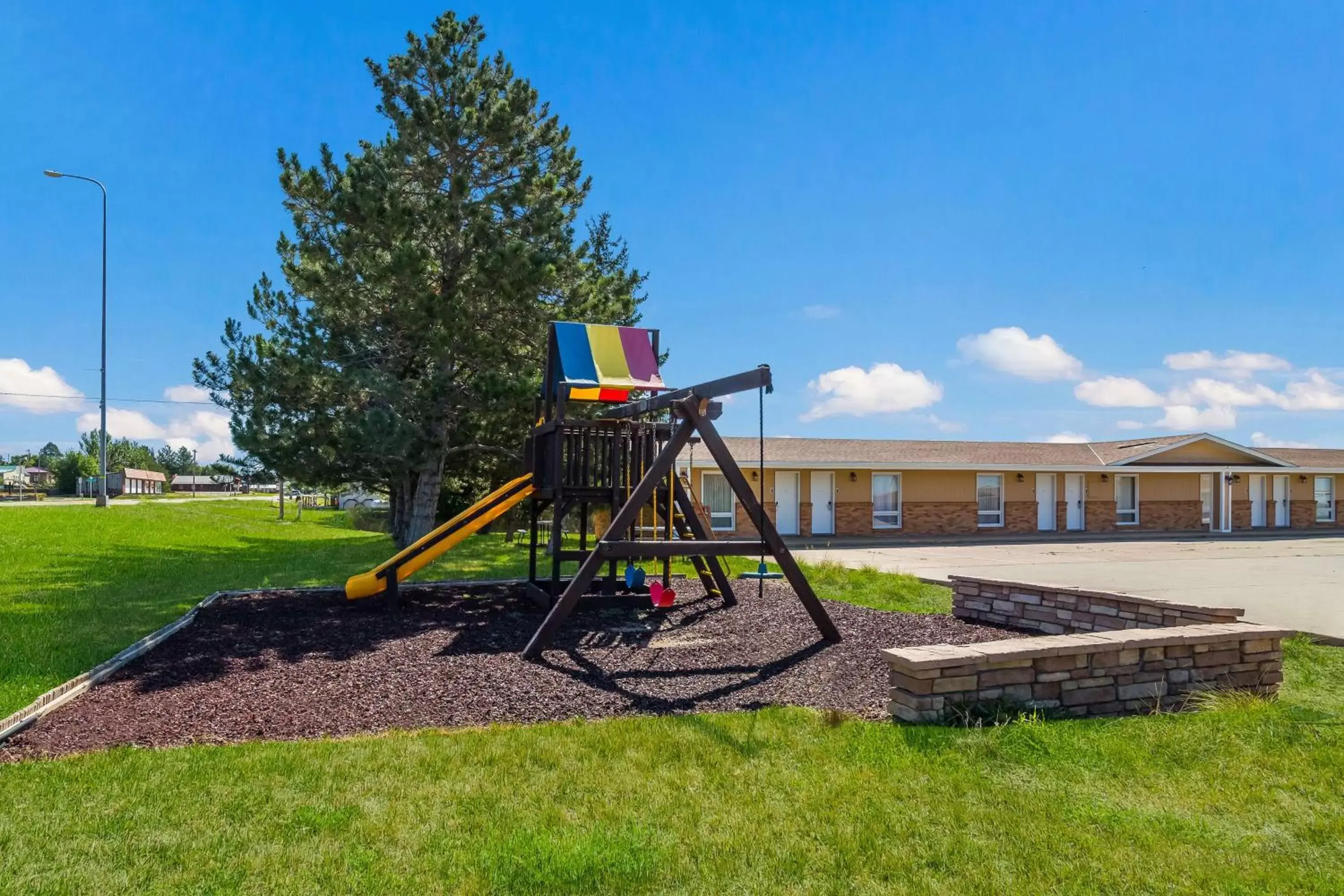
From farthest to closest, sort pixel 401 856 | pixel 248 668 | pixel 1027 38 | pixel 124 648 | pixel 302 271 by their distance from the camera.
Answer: pixel 302 271, pixel 1027 38, pixel 124 648, pixel 248 668, pixel 401 856

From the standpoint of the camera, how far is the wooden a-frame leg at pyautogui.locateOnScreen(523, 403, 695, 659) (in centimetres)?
645

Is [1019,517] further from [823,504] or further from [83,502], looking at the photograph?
[83,502]

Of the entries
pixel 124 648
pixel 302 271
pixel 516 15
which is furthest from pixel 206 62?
Answer: pixel 124 648

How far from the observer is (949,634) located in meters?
7.17

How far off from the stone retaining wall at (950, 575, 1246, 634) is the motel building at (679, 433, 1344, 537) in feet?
39.6

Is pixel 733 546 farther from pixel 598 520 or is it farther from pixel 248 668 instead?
pixel 598 520

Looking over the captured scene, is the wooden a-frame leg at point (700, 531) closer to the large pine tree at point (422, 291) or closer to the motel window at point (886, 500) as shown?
the large pine tree at point (422, 291)

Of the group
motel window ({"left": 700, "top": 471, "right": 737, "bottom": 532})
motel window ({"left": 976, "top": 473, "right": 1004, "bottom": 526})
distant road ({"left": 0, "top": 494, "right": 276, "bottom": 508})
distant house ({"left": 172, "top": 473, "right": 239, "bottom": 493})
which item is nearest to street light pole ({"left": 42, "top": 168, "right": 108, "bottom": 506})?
distant road ({"left": 0, "top": 494, "right": 276, "bottom": 508})

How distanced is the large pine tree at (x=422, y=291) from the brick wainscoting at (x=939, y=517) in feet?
37.5

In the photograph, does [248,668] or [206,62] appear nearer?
[248,668]

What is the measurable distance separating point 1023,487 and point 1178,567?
10.6m

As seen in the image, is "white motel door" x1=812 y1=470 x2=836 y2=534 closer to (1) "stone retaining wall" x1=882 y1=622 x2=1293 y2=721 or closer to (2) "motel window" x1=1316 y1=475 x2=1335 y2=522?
(1) "stone retaining wall" x1=882 y1=622 x2=1293 y2=721

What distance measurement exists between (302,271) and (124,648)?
986 centimetres

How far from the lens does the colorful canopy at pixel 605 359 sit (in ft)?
28.1
